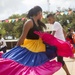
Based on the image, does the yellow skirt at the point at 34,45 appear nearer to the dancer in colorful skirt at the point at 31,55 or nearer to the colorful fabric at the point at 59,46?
the dancer in colorful skirt at the point at 31,55

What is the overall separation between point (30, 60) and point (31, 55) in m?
0.12

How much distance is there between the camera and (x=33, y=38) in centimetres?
524

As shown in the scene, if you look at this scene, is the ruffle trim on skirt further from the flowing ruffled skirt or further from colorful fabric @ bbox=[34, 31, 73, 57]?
colorful fabric @ bbox=[34, 31, 73, 57]

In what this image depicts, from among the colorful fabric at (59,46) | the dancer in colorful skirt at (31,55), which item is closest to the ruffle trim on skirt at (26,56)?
the dancer in colorful skirt at (31,55)

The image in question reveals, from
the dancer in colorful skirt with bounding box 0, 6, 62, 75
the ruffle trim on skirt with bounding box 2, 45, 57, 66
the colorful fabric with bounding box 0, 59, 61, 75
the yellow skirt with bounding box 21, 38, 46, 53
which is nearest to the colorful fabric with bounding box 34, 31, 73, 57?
the dancer in colorful skirt with bounding box 0, 6, 62, 75

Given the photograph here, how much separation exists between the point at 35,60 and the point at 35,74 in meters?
0.44

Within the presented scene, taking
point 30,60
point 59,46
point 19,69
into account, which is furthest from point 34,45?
point 19,69

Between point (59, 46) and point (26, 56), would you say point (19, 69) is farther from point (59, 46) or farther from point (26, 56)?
point (59, 46)

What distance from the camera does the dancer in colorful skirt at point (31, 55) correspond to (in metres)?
4.65

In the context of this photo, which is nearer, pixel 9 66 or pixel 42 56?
pixel 9 66

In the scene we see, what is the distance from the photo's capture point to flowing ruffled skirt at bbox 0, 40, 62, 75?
15.1ft

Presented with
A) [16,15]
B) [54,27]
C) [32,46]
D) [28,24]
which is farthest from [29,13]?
[16,15]

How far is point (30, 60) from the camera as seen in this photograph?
194 inches

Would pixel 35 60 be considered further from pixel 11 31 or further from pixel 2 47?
pixel 11 31
